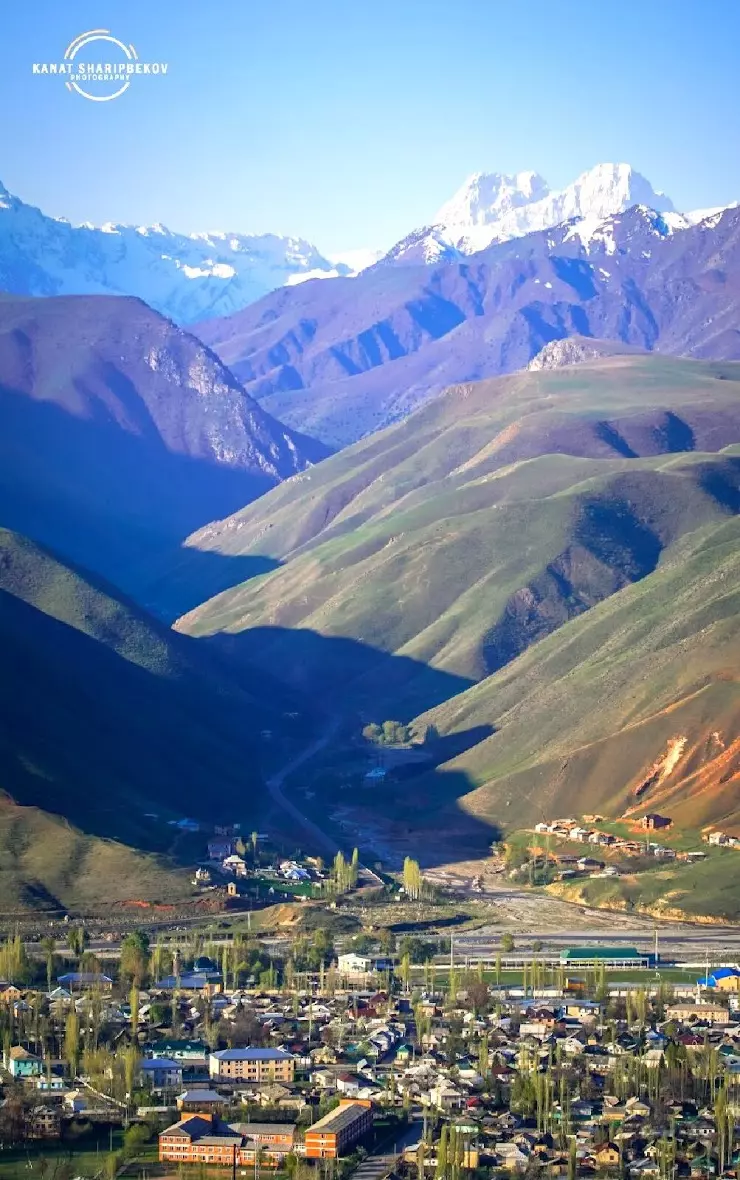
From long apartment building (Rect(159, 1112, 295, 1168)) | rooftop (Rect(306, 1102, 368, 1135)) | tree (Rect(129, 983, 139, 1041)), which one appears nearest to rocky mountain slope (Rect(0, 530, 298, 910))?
tree (Rect(129, 983, 139, 1041))

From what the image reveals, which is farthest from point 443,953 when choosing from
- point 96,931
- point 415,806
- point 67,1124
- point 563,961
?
point 415,806

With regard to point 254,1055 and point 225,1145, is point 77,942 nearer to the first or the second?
point 254,1055

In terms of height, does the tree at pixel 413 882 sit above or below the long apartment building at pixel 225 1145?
above

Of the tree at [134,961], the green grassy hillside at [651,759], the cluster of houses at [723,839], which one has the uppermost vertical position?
the green grassy hillside at [651,759]

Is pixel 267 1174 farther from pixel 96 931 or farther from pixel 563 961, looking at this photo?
pixel 96 931

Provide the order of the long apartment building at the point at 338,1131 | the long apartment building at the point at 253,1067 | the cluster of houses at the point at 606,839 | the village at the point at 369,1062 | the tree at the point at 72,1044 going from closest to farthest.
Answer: the long apartment building at the point at 338,1131 < the village at the point at 369,1062 < the long apartment building at the point at 253,1067 < the tree at the point at 72,1044 < the cluster of houses at the point at 606,839

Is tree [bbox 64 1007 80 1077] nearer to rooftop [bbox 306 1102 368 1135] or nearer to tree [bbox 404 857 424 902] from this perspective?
rooftop [bbox 306 1102 368 1135]

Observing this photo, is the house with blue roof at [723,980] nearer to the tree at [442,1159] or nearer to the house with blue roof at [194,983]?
the house with blue roof at [194,983]

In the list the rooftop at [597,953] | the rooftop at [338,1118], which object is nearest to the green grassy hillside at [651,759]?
the rooftop at [597,953]
